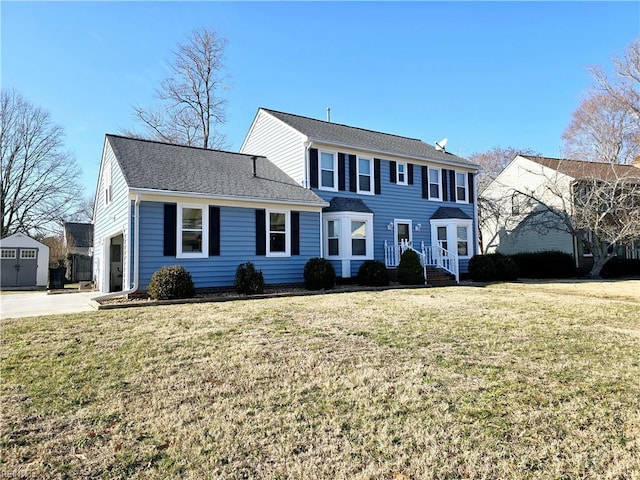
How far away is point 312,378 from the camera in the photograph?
156 inches

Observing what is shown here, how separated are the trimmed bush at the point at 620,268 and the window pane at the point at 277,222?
1744 cm

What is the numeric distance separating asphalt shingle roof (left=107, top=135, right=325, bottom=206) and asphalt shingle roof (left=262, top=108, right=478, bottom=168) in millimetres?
2391

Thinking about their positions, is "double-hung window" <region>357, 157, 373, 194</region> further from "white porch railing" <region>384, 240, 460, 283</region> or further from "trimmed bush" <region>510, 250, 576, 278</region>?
"trimmed bush" <region>510, 250, 576, 278</region>

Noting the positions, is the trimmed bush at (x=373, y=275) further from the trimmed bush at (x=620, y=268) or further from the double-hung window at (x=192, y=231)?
the trimmed bush at (x=620, y=268)

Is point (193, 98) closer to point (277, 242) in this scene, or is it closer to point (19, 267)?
point (19, 267)

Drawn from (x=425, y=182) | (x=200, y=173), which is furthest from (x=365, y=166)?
(x=200, y=173)

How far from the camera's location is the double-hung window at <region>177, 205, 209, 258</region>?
1126 cm

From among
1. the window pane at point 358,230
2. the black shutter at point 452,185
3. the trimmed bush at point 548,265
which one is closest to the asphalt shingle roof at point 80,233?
the window pane at point 358,230

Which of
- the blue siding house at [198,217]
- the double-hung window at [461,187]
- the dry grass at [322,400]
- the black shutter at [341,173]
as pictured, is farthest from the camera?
the double-hung window at [461,187]

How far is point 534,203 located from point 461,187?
246 inches

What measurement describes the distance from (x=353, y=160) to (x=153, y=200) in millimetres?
8379

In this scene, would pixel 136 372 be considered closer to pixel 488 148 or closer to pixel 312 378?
pixel 312 378

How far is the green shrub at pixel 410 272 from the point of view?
1400cm

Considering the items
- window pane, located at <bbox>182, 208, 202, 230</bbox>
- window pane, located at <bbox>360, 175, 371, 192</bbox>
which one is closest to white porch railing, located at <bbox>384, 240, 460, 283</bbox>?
window pane, located at <bbox>360, 175, 371, 192</bbox>
